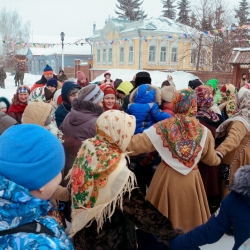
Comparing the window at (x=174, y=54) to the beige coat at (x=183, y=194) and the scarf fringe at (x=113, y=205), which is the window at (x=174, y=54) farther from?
the scarf fringe at (x=113, y=205)

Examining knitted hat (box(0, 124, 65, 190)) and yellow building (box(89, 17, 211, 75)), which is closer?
knitted hat (box(0, 124, 65, 190))

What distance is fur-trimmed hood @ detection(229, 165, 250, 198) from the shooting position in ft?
5.39

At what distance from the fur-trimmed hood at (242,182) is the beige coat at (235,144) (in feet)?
4.79

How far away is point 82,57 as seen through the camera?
44125 mm

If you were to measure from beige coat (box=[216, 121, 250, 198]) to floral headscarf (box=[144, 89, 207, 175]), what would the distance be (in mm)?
449

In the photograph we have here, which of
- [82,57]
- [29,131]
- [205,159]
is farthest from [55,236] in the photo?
[82,57]

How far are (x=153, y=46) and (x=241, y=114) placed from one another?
84.9 feet

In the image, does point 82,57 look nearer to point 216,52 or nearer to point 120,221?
point 216,52

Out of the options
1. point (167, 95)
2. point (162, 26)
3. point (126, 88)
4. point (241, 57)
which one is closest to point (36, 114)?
point (167, 95)

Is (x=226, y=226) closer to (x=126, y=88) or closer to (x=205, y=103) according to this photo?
(x=205, y=103)

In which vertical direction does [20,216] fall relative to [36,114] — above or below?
below

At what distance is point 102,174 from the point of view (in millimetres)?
1957

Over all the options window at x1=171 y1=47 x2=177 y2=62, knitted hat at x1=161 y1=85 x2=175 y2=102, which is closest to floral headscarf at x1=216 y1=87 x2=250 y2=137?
knitted hat at x1=161 y1=85 x2=175 y2=102

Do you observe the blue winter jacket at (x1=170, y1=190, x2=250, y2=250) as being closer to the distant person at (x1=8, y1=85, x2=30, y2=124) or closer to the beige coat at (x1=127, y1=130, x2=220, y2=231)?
the beige coat at (x1=127, y1=130, x2=220, y2=231)
